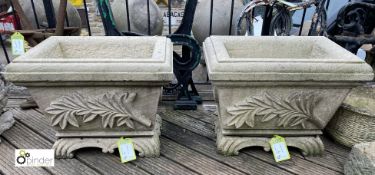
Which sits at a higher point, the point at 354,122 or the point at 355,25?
the point at 355,25

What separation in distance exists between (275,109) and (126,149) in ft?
2.14

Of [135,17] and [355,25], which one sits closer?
[355,25]

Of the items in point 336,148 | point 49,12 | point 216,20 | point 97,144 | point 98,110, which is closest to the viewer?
point 98,110

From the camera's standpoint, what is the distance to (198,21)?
2.12 metres

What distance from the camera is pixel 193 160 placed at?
1.22m

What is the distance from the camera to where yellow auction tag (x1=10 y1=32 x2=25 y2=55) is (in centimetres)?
154

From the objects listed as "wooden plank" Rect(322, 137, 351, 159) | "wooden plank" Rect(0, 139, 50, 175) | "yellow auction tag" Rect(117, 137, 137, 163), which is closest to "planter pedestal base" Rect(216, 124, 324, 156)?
"wooden plank" Rect(322, 137, 351, 159)

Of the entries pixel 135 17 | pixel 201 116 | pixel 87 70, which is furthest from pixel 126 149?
pixel 135 17

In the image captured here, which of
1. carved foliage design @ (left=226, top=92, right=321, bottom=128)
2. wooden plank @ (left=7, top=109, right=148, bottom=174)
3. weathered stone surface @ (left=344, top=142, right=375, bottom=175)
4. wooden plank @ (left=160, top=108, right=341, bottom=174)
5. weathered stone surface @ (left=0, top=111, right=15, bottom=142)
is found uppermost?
carved foliage design @ (left=226, top=92, right=321, bottom=128)

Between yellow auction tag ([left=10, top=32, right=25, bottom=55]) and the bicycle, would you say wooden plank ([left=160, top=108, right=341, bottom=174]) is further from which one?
yellow auction tag ([left=10, top=32, right=25, bottom=55])

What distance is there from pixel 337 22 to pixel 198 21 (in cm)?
96

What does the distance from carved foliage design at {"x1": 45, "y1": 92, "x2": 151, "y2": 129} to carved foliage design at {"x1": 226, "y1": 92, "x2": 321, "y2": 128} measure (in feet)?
1.25

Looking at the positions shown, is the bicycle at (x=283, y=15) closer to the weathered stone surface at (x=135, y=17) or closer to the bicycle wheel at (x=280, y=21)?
the bicycle wheel at (x=280, y=21)

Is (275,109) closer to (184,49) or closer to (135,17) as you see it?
(184,49)
